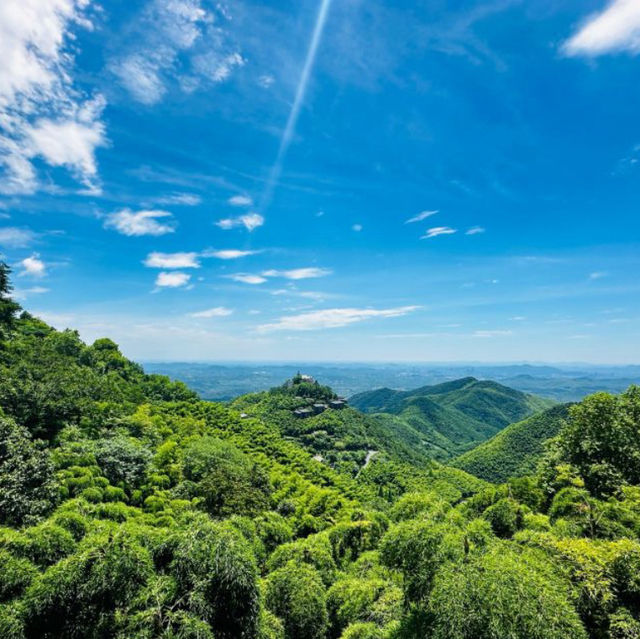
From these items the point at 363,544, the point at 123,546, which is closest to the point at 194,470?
the point at 363,544

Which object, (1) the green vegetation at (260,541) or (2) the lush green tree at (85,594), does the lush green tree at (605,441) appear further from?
(2) the lush green tree at (85,594)

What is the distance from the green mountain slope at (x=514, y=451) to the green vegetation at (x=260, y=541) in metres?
86.6

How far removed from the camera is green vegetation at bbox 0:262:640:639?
953cm

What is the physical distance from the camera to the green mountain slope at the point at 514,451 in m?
105

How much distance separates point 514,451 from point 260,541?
11854cm

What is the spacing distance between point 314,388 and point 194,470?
97.8 meters

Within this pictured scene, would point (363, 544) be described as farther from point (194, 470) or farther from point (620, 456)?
point (620, 456)

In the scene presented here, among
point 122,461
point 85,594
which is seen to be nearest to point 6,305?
point 122,461

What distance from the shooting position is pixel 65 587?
9641 mm

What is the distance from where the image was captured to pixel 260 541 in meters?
22.1

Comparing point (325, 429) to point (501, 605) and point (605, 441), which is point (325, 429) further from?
point (501, 605)

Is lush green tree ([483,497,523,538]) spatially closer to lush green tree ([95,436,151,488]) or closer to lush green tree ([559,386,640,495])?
lush green tree ([559,386,640,495])

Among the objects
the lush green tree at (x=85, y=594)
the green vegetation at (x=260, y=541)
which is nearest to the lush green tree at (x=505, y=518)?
the green vegetation at (x=260, y=541)

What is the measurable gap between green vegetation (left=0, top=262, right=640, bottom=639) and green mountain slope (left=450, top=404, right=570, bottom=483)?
86616mm
